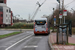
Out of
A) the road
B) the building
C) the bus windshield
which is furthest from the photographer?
the building

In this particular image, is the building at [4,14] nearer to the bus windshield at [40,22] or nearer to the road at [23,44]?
the bus windshield at [40,22]

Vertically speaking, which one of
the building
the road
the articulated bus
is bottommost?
the road

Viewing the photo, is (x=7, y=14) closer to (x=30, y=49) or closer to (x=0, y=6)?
(x=0, y=6)

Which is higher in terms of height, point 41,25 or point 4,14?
point 4,14

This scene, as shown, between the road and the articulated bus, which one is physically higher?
the articulated bus

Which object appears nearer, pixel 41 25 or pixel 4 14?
pixel 41 25

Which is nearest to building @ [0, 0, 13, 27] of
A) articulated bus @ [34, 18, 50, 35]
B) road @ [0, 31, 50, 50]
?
articulated bus @ [34, 18, 50, 35]

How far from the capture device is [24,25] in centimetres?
7988

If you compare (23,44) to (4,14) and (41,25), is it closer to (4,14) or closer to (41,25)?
(41,25)

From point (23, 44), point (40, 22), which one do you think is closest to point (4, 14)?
point (40, 22)

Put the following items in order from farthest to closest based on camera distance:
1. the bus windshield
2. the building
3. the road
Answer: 1. the building
2. the bus windshield
3. the road

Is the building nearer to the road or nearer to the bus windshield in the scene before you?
the bus windshield

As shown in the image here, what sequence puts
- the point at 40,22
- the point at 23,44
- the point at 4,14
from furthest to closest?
the point at 4,14 < the point at 40,22 < the point at 23,44

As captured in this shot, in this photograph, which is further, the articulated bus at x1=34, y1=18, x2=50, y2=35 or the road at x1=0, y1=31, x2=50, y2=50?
the articulated bus at x1=34, y1=18, x2=50, y2=35
